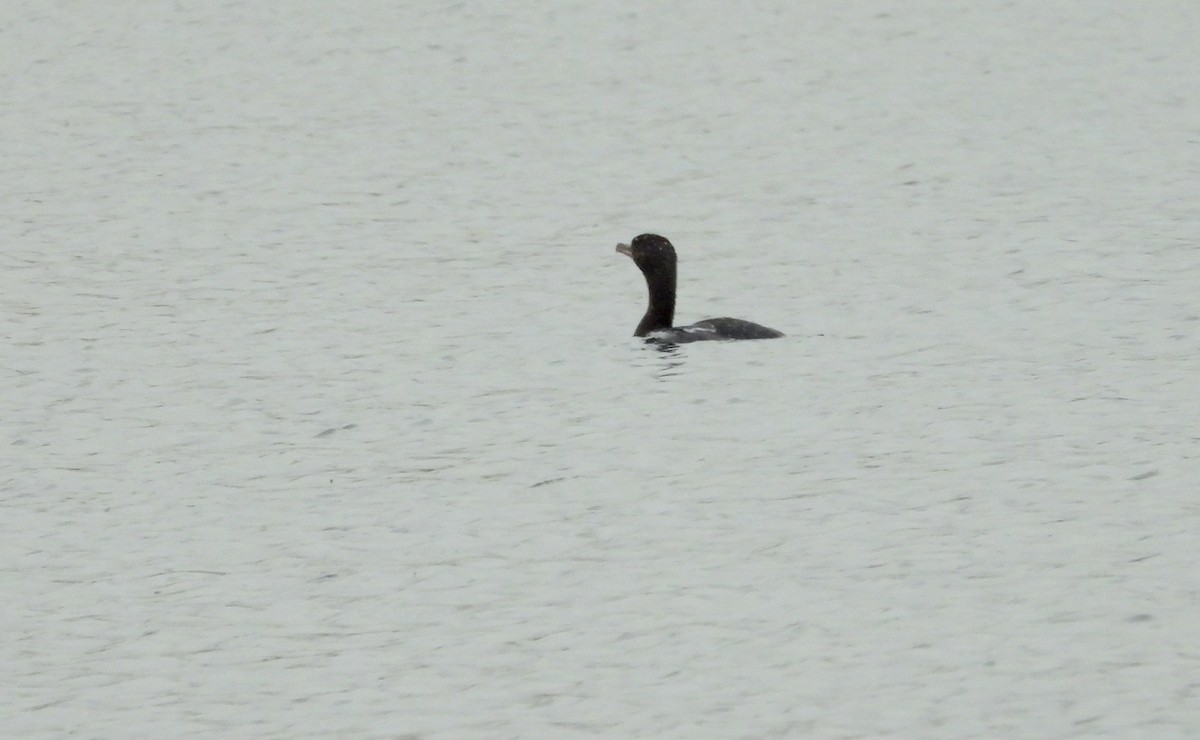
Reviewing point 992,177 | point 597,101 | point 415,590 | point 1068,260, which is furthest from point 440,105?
point 415,590

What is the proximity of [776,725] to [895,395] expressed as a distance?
6.14 metres

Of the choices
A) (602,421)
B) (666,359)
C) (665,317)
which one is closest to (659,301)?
(665,317)

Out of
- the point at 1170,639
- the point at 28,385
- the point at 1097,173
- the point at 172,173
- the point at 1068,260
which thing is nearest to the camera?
the point at 1170,639

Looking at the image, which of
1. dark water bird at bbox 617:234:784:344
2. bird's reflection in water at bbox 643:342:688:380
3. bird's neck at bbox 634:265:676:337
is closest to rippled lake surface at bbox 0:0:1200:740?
bird's reflection in water at bbox 643:342:688:380

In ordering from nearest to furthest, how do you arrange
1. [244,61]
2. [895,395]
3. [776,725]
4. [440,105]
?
[776,725] < [895,395] < [440,105] < [244,61]

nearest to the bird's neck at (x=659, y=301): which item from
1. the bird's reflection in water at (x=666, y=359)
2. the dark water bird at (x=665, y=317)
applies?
the dark water bird at (x=665, y=317)

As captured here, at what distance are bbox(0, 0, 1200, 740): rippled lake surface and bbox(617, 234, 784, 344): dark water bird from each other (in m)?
0.24

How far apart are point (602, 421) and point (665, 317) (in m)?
2.82

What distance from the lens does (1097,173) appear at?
23891 millimetres

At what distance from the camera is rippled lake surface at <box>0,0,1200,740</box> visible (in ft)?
29.8

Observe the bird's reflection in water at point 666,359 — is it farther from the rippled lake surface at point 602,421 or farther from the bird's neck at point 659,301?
the bird's neck at point 659,301

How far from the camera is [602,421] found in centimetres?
1388

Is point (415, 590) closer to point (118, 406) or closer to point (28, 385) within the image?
point (118, 406)

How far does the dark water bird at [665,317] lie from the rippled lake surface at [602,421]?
0.24m
